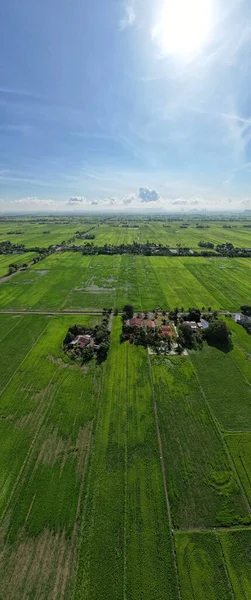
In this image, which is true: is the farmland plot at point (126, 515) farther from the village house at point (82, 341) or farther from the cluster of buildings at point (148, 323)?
the cluster of buildings at point (148, 323)

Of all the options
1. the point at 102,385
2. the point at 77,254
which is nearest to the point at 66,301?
the point at 102,385

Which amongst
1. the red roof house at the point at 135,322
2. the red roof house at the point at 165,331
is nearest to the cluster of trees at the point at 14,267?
the red roof house at the point at 135,322

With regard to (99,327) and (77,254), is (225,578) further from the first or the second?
(77,254)

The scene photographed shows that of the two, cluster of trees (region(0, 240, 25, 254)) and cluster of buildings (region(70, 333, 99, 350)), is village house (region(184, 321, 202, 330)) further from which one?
cluster of trees (region(0, 240, 25, 254))

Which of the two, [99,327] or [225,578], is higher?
[99,327]

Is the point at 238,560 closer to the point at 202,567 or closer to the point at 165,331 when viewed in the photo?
the point at 202,567

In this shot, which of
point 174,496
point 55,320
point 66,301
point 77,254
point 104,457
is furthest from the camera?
point 77,254
